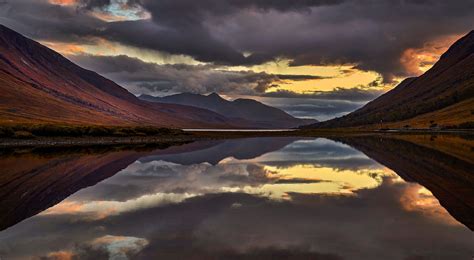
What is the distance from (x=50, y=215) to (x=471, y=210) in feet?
83.0

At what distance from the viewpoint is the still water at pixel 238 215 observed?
1750cm

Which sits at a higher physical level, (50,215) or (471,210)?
(471,210)

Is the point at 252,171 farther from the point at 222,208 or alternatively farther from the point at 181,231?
the point at 181,231

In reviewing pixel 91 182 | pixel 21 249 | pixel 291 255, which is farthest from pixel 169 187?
pixel 291 255

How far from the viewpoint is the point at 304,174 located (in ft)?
149

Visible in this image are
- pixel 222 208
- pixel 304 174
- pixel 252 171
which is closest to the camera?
pixel 222 208

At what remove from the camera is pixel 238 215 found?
24.5 metres

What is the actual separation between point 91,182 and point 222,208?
61.8ft

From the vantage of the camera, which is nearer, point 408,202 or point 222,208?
point 222,208

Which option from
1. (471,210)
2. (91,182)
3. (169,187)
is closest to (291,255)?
(471,210)

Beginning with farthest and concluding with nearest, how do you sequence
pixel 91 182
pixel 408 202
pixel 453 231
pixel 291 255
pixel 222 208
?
pixel 91 182
pixel 408 202
pixel 222 208
pixel 453 231
pixel 291 255

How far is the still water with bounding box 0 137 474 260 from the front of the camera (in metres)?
17.5

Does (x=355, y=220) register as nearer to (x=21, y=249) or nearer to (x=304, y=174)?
(x=21, y=249)

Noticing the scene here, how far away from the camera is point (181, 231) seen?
67.1 feet
